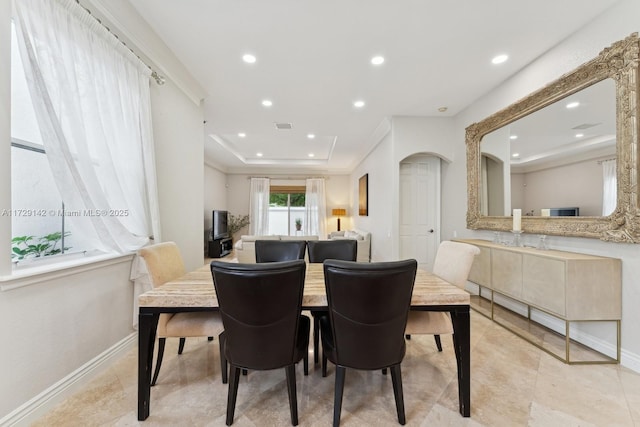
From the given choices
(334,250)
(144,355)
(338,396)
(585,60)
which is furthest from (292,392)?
(585,60)

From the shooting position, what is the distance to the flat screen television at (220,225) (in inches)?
272

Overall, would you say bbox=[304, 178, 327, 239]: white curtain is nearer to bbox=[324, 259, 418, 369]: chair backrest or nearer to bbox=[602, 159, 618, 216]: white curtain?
bbox=[602, 159, 618, 216]: white curtain

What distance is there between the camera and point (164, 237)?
2566 mm

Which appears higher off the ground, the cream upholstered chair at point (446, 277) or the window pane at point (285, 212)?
the window pane at point (285, 212)

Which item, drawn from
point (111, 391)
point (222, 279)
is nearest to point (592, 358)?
point (222, 279)

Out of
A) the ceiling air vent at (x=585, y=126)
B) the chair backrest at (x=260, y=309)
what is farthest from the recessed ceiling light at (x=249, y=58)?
the ceiling air vent at (x=585, y=126)

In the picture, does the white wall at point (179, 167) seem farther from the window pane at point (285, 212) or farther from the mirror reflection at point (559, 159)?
the window pane at point (285, 212)

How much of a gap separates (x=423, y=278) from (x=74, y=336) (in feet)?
7.69

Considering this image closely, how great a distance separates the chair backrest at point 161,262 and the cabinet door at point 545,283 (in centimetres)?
305

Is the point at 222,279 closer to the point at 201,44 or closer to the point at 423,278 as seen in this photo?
the point at 423,278

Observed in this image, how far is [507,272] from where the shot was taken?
8.64ft

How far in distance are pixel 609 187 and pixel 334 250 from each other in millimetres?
2292

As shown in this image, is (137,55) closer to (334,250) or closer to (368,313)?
(334,250)

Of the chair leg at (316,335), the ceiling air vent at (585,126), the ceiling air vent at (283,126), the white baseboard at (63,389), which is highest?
the ceiling air vent at (283,126)
